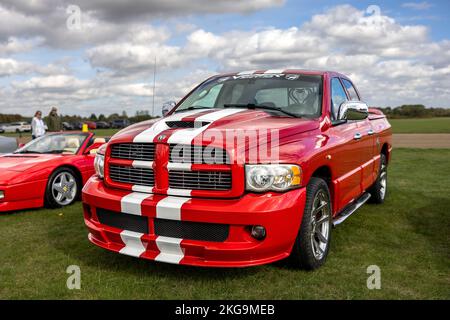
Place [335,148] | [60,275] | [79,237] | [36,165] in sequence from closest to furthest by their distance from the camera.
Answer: [60,275], [335,148], [79,237], [36,165]

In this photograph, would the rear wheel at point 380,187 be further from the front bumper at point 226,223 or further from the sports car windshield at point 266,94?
the front bumper at point 226,223

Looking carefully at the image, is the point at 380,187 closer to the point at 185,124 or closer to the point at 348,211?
the point at 348,211

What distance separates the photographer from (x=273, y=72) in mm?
4918

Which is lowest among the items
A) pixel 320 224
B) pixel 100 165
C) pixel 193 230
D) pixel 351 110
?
pixel 320 224

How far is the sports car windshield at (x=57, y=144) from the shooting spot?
7.12 m

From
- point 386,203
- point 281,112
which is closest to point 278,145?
point 281,112

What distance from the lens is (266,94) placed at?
458 centimetres

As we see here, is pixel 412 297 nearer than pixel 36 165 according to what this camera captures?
Yes

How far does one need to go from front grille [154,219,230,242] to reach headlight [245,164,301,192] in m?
0.37

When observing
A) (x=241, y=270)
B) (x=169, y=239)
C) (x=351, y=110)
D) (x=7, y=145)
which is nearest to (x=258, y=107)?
(x=351, y=110)

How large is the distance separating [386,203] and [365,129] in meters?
1.80

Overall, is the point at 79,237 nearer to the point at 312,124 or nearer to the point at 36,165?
the point at 36,165

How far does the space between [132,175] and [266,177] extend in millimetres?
1127

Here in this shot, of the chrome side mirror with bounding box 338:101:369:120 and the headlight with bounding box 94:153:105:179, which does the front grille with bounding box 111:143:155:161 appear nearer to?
the headlight with bounding box 94:153:105:179
